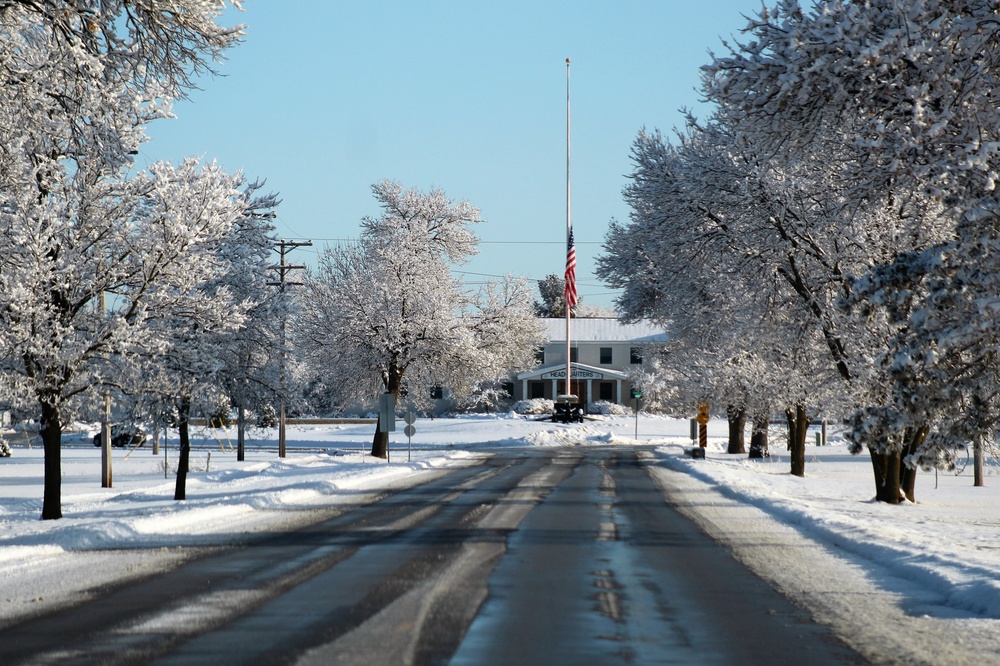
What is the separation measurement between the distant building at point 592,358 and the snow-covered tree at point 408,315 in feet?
145

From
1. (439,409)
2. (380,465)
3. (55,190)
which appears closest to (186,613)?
(55,190)

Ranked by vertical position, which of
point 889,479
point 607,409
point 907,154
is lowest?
point 889,479

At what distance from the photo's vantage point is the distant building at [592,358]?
95.9 meters

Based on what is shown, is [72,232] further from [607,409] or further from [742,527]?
[607,409]

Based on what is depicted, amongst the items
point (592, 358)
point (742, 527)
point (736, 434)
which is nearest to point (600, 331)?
point (592, 358)

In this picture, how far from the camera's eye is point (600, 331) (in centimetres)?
10362

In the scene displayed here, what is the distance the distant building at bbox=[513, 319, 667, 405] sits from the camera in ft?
315

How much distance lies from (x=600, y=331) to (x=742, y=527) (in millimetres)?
86355

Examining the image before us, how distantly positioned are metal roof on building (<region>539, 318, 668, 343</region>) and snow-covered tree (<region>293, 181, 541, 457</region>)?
49037mm

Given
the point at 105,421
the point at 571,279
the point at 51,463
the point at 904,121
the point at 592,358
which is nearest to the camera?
the point at 904,121

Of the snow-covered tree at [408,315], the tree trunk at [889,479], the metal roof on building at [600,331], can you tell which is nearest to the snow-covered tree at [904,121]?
the tree trunk at [889,479]

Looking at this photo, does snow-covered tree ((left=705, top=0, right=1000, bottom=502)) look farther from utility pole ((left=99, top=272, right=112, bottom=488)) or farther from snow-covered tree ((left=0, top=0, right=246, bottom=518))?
utility pole ((left=99, top=272, right=112, bottom=488))

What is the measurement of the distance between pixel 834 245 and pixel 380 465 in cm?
1856

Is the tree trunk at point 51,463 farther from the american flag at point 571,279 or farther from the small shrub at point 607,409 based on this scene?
the small shrub at point 607,409
